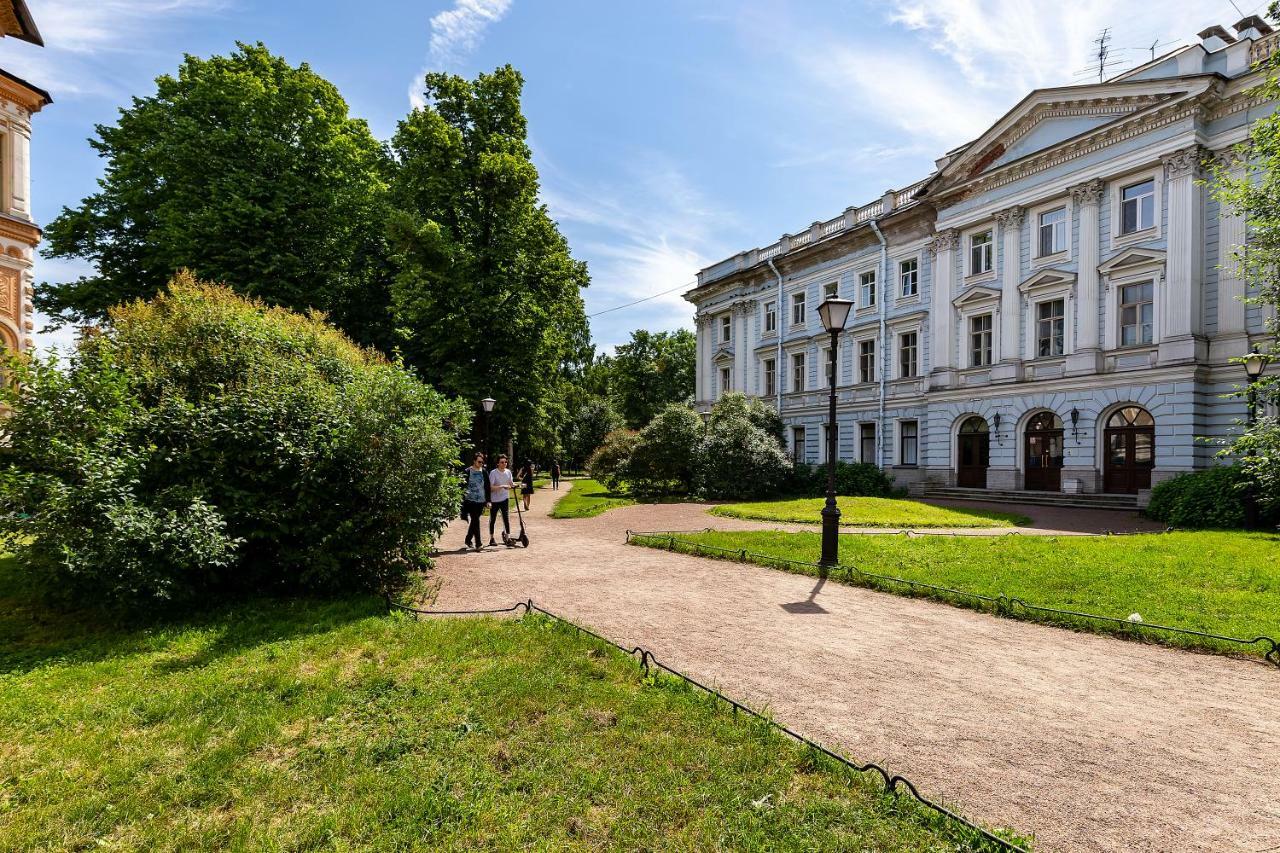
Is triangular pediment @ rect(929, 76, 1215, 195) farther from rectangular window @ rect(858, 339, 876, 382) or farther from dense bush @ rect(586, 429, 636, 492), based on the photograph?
dense bush @ rect(586, 429, 636, 492)

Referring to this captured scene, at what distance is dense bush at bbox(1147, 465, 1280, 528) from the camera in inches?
597

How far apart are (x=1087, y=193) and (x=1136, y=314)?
16.2ft

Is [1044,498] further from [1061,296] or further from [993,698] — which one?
[993,698]

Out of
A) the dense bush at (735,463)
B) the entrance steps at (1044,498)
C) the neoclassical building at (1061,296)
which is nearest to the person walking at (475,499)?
the dense bush at (735,463)

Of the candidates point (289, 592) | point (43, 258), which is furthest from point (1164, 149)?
point (43, 258)

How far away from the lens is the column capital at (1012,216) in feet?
81.9

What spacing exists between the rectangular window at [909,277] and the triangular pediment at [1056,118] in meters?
3.57

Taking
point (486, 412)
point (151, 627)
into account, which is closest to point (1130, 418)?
point (486, 412)

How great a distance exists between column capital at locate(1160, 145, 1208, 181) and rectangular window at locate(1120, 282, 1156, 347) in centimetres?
360

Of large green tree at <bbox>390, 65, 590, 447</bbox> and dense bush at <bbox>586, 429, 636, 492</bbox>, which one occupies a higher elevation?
large green tree at <bbox>390, 65, 590, 447</bbox>

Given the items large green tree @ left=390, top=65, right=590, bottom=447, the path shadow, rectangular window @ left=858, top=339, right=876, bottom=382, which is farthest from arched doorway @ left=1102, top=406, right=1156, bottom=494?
large green tree @ left=390, top=65, right=590, bottom=447

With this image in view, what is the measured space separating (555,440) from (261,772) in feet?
80.2

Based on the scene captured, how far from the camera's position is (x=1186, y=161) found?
66.0 ft

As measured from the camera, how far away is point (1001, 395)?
2519 centimetres
